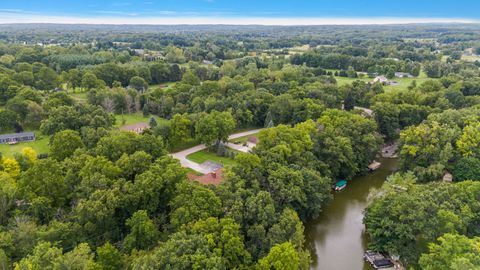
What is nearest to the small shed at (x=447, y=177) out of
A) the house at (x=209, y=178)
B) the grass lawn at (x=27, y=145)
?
the house at (x=209, y=178)

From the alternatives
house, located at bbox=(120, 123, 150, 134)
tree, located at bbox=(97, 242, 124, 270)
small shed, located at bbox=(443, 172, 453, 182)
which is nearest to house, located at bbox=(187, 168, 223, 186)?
tree, located at bbox=(97, 242, 124, 270)

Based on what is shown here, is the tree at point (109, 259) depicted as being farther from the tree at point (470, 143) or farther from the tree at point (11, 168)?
the tree at point (470, 143)

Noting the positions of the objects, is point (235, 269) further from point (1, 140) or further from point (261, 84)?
point (261, 84)

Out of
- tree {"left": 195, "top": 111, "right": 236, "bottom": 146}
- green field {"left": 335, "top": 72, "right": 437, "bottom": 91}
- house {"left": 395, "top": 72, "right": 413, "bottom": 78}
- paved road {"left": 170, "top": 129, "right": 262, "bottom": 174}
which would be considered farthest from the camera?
house {"left": 395, "top": 72, "right": 413, "bottom": 78}

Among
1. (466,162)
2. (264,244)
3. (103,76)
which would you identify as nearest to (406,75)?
(466,162)

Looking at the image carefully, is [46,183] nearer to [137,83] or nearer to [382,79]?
[137,83]

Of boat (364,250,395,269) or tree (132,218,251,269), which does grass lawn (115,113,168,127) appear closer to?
tree (132,218,251,269)

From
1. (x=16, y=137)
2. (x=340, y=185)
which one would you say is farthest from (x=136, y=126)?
(x=340, y=185)
